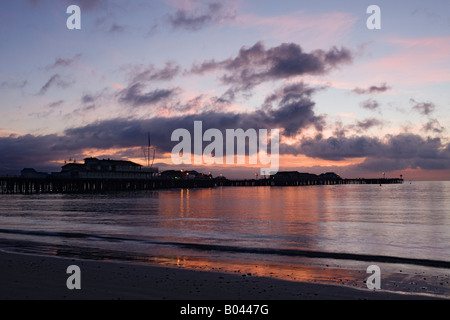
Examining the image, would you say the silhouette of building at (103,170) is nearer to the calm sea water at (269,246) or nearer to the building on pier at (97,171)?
the building on pier at (97,171)

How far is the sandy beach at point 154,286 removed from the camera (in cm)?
865

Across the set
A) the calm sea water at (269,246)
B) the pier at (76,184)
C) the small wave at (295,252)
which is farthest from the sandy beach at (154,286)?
the pier at (76,184)

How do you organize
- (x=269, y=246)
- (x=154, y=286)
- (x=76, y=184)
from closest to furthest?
(x=154, y=286) → (x=269, y=246) → (x=76, y=184)

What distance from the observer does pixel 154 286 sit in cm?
945

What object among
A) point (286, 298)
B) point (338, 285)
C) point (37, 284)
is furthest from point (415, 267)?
point (37, 284)

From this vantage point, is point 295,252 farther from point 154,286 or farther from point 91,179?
point 91,179

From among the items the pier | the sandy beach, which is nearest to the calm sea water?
the sandy beach

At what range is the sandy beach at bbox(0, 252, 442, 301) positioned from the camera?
865 cm

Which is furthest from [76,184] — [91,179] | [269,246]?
[269,246]

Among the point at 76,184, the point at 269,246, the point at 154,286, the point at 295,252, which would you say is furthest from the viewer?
the point at 76,184

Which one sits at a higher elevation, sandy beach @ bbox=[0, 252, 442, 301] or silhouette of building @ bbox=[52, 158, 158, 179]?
silhouette of building @ bbox=[52, 158, 158, 179]

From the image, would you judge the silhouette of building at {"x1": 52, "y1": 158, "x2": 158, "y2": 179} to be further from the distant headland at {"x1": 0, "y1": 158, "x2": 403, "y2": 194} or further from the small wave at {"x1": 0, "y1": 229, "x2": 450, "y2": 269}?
the small wave at {"x1": 0, "y1": 229, "x2": 450, "y2": 269}
